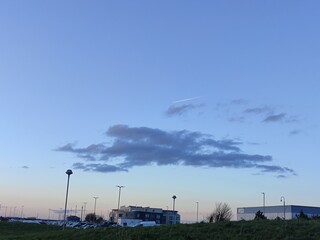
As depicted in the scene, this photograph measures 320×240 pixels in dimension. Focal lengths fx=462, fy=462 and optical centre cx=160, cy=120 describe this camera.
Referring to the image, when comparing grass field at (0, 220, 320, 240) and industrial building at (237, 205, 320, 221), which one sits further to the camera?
industrial building at (237, 205, 320, 221)

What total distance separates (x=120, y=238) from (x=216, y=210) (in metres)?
92.7

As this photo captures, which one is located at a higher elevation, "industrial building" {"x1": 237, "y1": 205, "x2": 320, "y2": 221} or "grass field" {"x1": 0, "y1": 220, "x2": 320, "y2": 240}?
"industrial building" {"x1": 237, "y1": 205, "x2": 320, "y2": 221}

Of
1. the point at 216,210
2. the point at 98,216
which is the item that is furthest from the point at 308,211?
the point at 98,216

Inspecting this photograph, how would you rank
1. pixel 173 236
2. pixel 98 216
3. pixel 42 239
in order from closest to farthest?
pixel 173 236 < pixel 42 239 < pixel 98 216

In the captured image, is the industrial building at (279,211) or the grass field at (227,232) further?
the industrial building at (279,211)

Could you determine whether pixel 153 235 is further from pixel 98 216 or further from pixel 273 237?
pixel 98 216

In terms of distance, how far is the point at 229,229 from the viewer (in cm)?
2395

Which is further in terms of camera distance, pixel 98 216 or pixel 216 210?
pixel 98 216

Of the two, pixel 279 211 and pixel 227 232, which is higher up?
pixel 279 211

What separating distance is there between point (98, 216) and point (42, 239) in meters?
164

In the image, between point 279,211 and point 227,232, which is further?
point 279,211

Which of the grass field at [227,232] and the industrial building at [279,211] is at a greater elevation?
the industrial building at [279,211]

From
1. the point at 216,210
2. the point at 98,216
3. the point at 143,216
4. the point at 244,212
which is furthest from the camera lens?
the point at 98,216

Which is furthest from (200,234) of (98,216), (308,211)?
(98,216)
